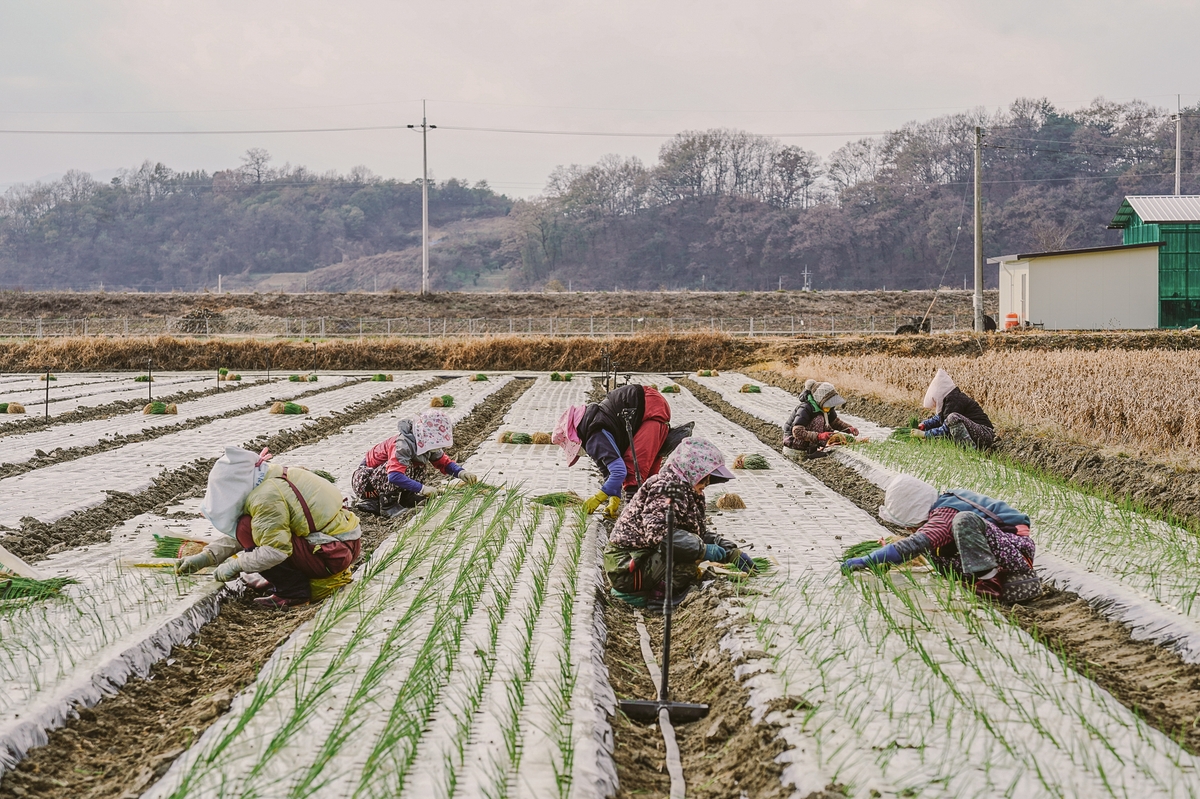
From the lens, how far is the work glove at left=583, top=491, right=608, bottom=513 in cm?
734

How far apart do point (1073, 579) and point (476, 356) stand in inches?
1013

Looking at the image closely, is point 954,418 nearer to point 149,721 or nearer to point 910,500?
point 910,500

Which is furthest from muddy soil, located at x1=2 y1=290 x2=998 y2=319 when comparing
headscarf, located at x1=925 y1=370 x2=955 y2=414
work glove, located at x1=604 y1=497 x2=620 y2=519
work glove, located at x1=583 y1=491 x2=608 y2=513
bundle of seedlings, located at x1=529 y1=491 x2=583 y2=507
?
work glove, located at x1=604 y1=497 x2=620 y2=519

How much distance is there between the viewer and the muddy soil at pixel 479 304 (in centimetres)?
5031

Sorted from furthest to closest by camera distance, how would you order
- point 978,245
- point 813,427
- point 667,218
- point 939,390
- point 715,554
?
point 667,218
point 978,245
point 813,427
point 939,390
point 715,554

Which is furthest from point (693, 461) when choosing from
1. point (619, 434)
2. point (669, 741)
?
point (669, 741)

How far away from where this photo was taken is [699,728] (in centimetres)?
391

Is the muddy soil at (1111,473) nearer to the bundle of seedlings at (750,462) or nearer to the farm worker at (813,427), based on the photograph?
the farm worker at (813,427)

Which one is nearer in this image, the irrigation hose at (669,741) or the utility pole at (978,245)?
the irrigation hose at (669,741)

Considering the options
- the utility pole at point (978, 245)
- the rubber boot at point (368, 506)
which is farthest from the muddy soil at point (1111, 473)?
the utility pole at point (978, 245)

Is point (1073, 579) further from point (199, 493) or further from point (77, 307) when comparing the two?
point (77, 307)

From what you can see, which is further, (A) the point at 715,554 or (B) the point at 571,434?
(B) the point at 571,434

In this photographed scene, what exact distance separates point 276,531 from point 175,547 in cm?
115

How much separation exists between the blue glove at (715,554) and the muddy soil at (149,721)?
86.4 inches
